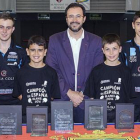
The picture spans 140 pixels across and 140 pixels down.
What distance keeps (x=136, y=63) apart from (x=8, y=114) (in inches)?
53.1

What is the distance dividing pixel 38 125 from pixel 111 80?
0.85 m

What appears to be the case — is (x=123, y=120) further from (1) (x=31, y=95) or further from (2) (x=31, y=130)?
(1) (x=31, y=95)

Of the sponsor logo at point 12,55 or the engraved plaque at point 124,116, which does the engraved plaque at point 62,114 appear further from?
the sponsor logo at point 12,55

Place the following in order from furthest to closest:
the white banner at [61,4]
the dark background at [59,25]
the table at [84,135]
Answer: the dark background at [59,25] < the white banner at [61,4] < the table at [84,135]

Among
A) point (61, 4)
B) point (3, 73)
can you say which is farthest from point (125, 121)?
point (61, 4)

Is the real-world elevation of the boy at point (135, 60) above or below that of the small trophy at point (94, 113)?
above

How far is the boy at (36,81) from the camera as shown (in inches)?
97.0

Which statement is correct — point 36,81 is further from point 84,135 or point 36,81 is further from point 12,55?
point 84,135

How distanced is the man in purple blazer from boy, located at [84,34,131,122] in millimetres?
215

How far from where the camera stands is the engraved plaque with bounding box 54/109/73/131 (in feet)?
6.35

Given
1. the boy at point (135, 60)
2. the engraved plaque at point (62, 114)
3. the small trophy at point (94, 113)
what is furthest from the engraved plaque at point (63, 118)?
the boy at point (135, 60)

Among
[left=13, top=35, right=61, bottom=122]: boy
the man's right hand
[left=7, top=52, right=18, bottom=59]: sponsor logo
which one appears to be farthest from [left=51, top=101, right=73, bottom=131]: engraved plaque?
[left=7, top=52, right=18, bottom=59]: sponsor logo

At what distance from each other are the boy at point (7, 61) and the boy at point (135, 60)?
0.99 m

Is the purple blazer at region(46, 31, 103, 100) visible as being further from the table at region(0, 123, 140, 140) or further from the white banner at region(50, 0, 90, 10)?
the white banner at region(50, 0, 90, 10)
